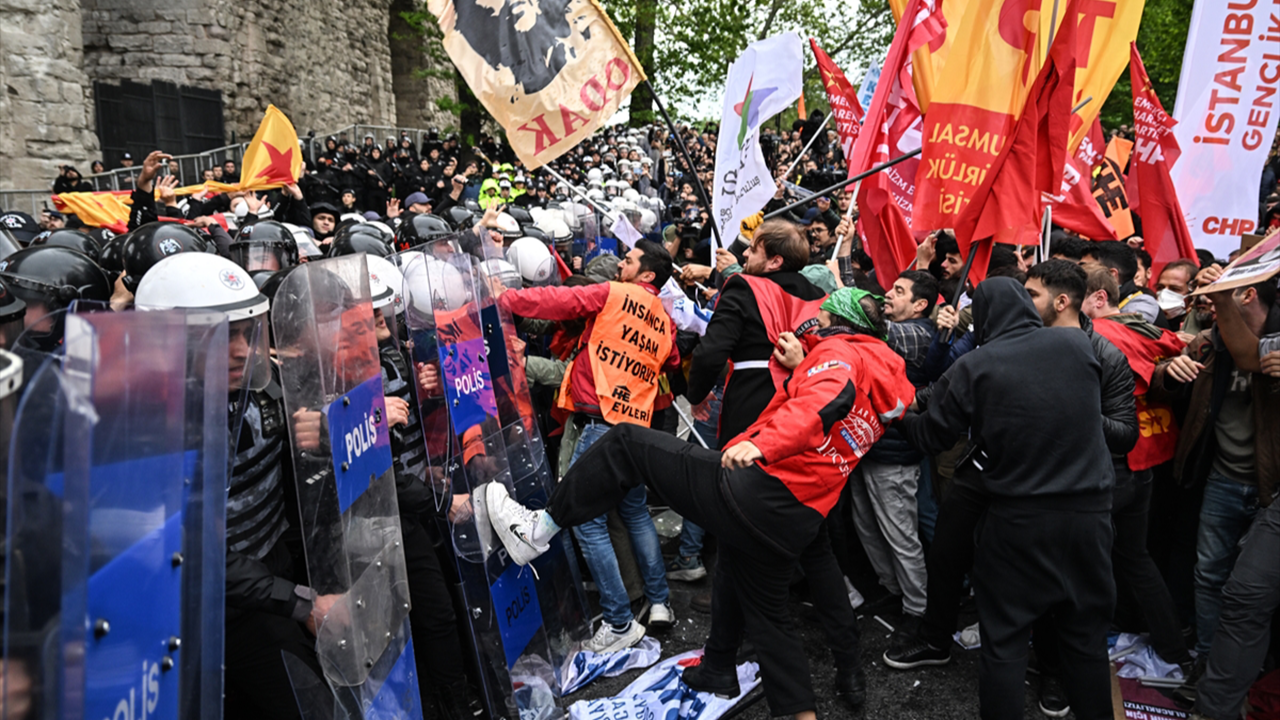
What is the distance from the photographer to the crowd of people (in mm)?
3092

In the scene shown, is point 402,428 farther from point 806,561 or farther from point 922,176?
point 922,176

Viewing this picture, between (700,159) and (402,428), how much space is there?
69.2 feet

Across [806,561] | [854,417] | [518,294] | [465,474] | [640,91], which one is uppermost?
[640,91]

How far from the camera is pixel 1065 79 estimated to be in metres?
4.02

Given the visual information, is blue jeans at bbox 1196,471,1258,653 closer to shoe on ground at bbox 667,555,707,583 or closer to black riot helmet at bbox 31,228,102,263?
shoe on ground at bbox 667,555,707,583

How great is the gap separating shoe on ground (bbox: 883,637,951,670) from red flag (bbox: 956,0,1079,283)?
207 centimetres

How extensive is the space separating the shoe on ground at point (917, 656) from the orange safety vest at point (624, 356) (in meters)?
1.70

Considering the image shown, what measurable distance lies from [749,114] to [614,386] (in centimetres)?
244

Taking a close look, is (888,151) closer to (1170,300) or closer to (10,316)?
(1170,300)

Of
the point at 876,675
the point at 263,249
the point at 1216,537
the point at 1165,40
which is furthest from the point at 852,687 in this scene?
the point at 1165,40

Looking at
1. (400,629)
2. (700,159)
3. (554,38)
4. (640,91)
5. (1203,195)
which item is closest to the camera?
(400,629)

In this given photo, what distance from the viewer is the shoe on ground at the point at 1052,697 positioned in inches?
145

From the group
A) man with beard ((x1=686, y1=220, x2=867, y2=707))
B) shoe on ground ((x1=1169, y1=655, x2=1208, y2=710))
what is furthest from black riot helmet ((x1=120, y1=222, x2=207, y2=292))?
shoe on ground ((x1=1169, y1=655, x2=1208, y2=710))

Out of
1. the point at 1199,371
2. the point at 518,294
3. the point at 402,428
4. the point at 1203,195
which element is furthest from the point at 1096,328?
the point at 402,428
